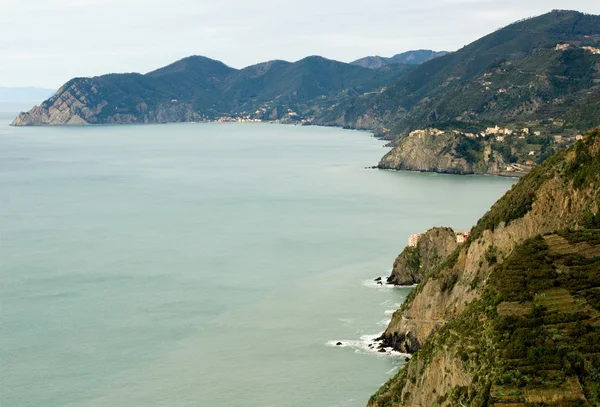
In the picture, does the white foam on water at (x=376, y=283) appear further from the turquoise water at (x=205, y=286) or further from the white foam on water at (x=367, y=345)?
the white foam on water at (x=367, y=345)

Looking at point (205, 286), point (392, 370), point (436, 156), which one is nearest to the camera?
point (392, 370)

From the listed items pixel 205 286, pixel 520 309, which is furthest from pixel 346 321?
pixel 520 309

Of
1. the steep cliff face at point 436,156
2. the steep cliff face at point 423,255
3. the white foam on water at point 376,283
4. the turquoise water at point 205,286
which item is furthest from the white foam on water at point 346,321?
the steep cliff face at point 436,156

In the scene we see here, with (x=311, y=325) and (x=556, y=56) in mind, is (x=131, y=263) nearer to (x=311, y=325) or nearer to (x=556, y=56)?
(x=311, y=325)

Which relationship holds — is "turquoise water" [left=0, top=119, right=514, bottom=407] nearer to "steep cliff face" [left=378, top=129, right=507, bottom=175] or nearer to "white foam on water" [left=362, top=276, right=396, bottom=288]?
"white foam on water" [left=362, top=276, right=396, bottom=288]

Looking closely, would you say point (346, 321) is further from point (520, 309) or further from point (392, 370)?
point (520, 309)

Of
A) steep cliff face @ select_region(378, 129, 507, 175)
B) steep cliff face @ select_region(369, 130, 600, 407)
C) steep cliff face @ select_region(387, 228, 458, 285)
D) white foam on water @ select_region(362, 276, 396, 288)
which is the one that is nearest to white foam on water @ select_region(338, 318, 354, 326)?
steep cliff face @ select_region(369, 130, 600, 407)

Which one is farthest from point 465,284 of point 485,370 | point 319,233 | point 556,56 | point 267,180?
point 556,56
